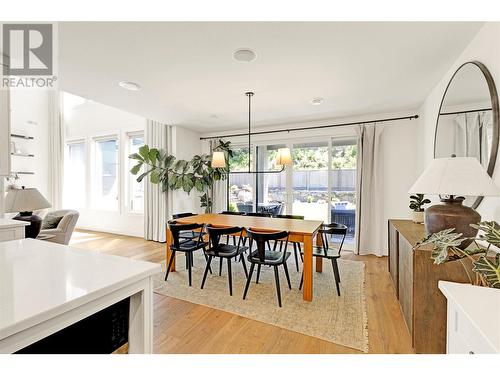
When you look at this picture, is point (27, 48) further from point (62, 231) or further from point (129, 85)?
point (62, 231)

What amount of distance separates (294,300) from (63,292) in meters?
2.20

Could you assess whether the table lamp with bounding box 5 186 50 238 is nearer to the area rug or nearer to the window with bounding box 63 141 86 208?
the area rug

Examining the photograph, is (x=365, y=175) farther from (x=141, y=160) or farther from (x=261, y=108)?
(x=141, y=160)

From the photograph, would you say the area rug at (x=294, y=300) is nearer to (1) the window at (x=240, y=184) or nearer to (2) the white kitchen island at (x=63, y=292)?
(2) the white kitchen island at (x=63, y=292)

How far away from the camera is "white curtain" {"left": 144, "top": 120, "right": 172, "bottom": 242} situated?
193 inches

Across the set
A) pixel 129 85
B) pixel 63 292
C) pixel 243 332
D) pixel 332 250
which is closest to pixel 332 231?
pixel 332 250

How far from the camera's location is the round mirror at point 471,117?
64.1 inches

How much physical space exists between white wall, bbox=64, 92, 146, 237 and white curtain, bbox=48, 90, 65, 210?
43cm

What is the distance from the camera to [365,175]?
3979 millimetres

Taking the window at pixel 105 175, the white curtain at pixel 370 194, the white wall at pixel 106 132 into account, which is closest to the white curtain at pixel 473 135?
the white curtain at pixel 370 194

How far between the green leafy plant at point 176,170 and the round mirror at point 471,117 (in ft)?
11.7
